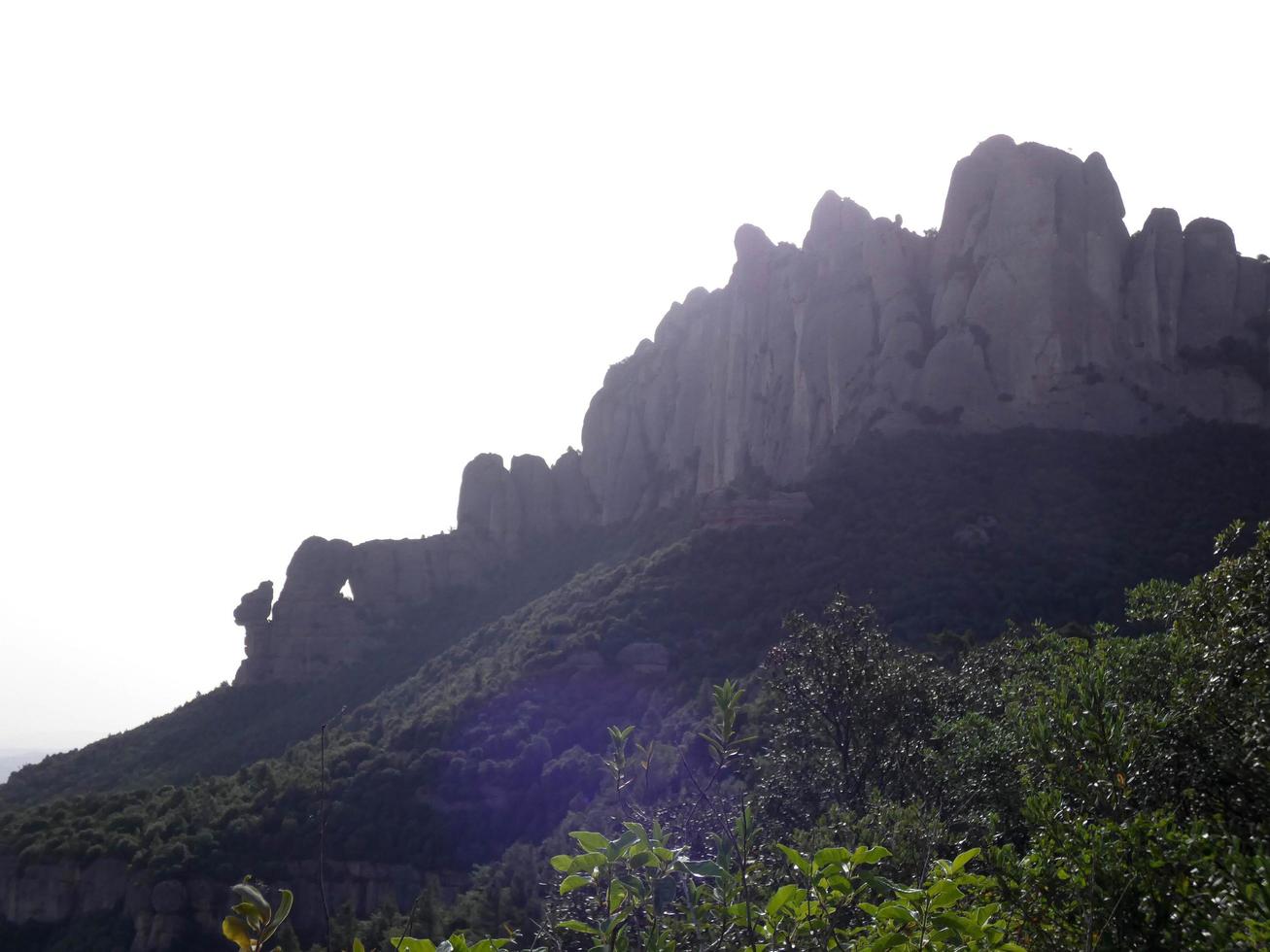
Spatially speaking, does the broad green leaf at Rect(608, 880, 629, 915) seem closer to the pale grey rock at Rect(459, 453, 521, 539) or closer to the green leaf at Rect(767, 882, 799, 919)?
the green leaf at Rect(767, 882, 799, 919)

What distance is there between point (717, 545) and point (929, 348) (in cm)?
1629

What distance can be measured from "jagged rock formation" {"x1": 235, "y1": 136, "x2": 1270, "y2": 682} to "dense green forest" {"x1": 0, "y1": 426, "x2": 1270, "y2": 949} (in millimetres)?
3157

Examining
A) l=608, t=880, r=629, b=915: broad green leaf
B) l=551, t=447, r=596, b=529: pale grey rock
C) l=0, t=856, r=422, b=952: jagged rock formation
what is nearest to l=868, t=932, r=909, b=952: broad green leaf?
l=608, t=880, r=629, b=915: broad green leaf

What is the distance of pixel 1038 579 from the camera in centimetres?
3466

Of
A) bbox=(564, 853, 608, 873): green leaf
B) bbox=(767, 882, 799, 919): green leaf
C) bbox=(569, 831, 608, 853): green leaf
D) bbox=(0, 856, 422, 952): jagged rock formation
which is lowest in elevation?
bbox=(0, 856, 422, 952): jagged rock formation

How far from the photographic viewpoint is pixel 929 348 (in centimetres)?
5150

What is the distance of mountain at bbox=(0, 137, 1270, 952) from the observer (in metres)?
32.9

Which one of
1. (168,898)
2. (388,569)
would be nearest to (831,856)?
(168,898)

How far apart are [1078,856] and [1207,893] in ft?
2.00

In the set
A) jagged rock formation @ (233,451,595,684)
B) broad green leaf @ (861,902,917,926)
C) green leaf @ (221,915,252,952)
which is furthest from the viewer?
jagged rock formation @ (233,451,595,684)

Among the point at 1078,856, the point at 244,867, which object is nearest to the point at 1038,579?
the point at 244,867

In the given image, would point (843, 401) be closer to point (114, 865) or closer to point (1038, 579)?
point (1038, 579)

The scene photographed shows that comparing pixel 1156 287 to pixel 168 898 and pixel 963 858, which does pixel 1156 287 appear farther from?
pixel 963 858

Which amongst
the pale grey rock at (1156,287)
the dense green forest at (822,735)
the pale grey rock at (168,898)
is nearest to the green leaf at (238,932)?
the dense green forest at (822,735)
